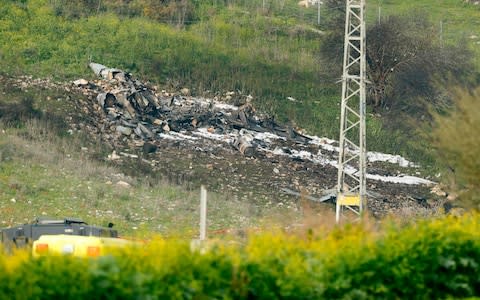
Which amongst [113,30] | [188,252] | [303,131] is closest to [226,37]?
[113,30]

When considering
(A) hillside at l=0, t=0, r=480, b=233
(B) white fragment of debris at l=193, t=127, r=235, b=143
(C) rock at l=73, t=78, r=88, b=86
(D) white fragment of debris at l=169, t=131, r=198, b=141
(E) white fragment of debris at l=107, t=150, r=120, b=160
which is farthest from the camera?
(C) rock at l=73, t=78, r=88, b=86

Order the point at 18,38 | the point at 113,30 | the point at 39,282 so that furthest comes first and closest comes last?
the point at 113,30
the point at 18,38
the point at 39,282

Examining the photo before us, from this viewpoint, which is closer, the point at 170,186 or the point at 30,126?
the point at 170,186

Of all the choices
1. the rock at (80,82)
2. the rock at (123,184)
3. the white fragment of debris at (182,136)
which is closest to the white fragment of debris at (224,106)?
the white fragment of debris at (182,136)

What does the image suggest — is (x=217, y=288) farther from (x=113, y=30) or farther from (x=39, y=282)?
(x=113, y=30)

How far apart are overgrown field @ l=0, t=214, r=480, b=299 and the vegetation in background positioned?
4634 mm

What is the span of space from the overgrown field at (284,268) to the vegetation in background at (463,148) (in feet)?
15.2

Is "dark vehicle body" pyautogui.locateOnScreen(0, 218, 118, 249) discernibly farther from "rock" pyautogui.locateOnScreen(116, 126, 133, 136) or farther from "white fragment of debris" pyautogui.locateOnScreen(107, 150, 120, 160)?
"rock" pyautogui.locateOnScreen(116, 126, 133, 136)

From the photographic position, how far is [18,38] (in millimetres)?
41188

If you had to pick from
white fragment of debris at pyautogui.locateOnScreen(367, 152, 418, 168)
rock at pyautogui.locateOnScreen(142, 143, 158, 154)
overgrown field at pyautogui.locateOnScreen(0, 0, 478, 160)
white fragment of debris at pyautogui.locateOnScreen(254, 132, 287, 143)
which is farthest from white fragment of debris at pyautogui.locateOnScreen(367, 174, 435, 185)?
rock at pyautogui.locateOnScreen(142, 143, 158, 154)

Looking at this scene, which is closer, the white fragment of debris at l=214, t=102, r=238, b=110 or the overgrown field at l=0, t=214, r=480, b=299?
the overgrown field at l=0, t=214, r=480, b=299

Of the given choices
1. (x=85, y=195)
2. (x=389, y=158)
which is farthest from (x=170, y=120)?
(x=85, y=195)

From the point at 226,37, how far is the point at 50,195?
→ 22.1m

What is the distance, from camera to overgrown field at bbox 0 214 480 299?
8.75 metres
